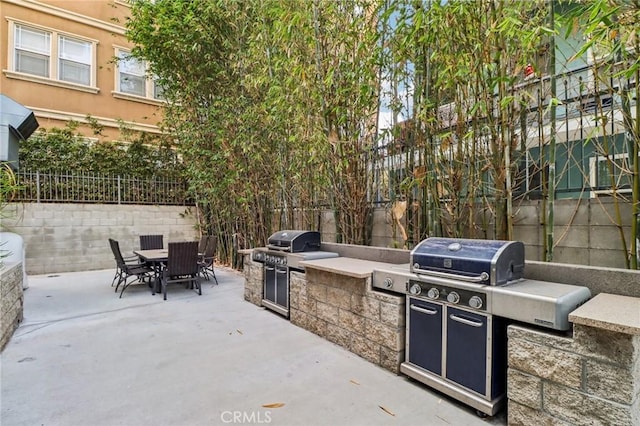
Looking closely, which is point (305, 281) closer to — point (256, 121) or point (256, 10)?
point (256, 121)

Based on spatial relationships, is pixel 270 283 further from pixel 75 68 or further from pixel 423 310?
pixel 75 68

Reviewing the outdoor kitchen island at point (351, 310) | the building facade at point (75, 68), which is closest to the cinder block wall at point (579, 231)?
the outdoor kitchen island at point (351, 310)

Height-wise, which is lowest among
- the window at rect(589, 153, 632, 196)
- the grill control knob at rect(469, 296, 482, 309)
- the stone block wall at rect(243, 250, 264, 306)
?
the stone block wall at rect(243, 250, 264, 306)

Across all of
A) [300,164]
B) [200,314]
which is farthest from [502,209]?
[200,314]

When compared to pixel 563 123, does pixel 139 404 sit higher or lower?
lower

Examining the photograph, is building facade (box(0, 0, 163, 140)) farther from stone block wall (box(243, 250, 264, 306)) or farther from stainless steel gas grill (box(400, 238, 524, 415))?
stainless steel gas grill (box(400, 238, 524, 415))

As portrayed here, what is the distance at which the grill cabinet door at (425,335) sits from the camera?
235 cm

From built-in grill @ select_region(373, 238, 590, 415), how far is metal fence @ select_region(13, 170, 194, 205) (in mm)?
8051

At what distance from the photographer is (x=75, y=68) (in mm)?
10008

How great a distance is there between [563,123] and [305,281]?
284 centimetres

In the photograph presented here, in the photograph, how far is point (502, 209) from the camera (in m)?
2.79

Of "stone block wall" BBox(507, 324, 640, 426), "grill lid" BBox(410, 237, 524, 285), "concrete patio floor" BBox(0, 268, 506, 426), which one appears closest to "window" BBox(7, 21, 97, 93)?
"concrete patio floor" BBox(0, 268, 506, 426)

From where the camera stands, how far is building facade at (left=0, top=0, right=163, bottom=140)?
29.8 feet

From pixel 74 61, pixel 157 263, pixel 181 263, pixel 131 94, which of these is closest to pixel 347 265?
pixel 181 263
